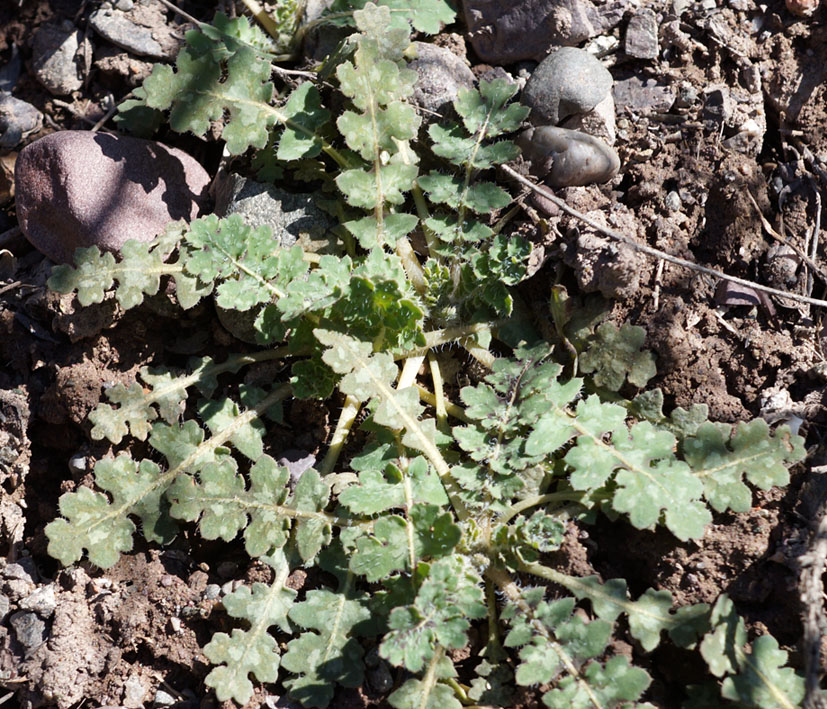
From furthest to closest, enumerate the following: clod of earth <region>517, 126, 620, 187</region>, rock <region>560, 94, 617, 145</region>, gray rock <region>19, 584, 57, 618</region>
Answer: rock <region>560, 94, 617, 145</region>, clod of earth <region>517, 126, 620, 187</region>, gray rock <region>19, 584, 57, 618</region>

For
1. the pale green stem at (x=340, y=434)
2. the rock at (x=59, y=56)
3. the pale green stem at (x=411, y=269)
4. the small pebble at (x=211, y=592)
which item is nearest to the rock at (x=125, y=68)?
the rock at (x=59, y=56)

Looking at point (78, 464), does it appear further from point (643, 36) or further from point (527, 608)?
point (643, 36)

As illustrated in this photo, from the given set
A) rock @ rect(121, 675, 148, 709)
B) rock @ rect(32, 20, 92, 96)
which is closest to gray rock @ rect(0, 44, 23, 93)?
rock @ rect(32, 20, 92, 96)

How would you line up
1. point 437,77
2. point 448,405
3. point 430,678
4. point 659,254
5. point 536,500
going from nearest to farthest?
point 430,678
point 536,500
point 659,254
point 448,405
point 437,77

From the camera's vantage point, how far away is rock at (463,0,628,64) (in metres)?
3.12

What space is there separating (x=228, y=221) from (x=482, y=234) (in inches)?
35.9

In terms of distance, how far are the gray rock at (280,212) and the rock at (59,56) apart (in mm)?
1011

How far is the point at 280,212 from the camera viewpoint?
2.99m

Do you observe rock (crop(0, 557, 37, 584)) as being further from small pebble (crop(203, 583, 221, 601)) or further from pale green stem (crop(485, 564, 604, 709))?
pale green stem (crop(485, 564, 604, 709))

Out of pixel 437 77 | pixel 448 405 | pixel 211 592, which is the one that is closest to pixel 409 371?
pixel 448 405

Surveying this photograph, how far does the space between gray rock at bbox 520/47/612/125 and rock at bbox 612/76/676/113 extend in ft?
0.45

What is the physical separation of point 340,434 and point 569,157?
4.35ft

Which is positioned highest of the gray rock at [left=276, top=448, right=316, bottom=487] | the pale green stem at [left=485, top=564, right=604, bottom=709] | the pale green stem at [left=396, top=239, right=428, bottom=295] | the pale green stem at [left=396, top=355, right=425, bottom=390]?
the pale green stem at [left=396, top=239, right=428, bottom=295]

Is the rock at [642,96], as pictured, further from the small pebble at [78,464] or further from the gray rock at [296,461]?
the small pebble at [78,464]
